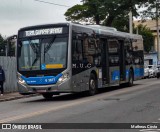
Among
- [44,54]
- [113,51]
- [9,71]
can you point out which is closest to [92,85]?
[44,54]

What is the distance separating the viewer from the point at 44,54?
62.4ft

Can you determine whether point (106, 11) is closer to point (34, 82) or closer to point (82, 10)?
point (34, 82)

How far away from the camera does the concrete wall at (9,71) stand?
26.5 meters

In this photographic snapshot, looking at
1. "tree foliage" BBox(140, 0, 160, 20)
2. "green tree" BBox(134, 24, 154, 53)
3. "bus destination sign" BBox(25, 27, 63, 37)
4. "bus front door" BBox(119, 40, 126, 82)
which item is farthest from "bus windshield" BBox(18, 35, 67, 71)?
"green tree" BBox(134, 24, 154, 53)

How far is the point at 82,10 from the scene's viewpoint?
5894cm

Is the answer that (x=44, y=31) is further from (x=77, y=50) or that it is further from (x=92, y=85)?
(x=92, y=85)

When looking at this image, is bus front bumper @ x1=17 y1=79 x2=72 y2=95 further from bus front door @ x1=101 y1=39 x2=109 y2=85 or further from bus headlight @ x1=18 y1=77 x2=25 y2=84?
bus front door @ x1=101 y1=39 x2=109 y2=85

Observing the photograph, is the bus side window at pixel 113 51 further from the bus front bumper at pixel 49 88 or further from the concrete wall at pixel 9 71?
the concrete wall at pixel 9 71

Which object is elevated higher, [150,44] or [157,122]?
[150,44]

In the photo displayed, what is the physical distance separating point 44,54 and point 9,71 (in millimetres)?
8492

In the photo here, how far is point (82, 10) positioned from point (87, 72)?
39.1 metres

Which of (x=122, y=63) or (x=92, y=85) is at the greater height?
(x=122, y=63)

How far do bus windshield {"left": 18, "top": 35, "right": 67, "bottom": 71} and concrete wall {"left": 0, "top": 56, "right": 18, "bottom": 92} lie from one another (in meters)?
6.98

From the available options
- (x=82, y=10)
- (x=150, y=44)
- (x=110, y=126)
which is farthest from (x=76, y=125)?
(x=150, y=44)
